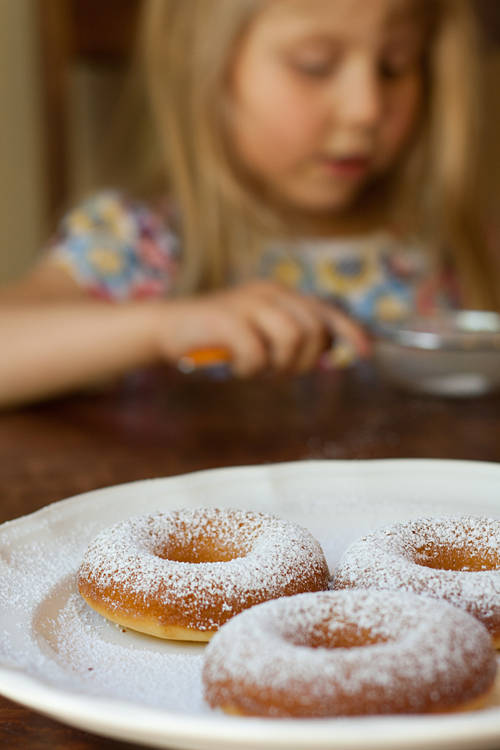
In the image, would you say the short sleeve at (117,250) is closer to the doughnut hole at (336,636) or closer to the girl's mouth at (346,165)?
the girl's mouth at (346,165)

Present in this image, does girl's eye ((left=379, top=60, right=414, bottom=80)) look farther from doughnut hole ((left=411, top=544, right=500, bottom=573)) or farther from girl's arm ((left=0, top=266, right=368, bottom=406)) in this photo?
doughnut hole ((left=411, top=544, right=500, bottom=573))

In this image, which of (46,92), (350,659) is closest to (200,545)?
(350,659)

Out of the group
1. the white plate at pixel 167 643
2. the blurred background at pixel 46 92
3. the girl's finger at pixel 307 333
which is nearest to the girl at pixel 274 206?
the girl's finger at pixel 307 333

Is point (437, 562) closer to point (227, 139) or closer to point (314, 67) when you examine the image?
point (314, 67)

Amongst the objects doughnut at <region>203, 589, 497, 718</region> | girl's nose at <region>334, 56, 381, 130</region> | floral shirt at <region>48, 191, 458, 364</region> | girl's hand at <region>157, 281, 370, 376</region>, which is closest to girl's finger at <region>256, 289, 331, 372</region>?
girl's hand at <region>157, 281, 370, 376</region>

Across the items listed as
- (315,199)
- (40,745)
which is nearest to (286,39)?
(315,199)

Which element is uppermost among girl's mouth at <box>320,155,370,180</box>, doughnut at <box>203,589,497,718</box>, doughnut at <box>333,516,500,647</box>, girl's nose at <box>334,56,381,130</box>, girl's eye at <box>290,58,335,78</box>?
girl's eye at <box>290,58,335,78</box>
